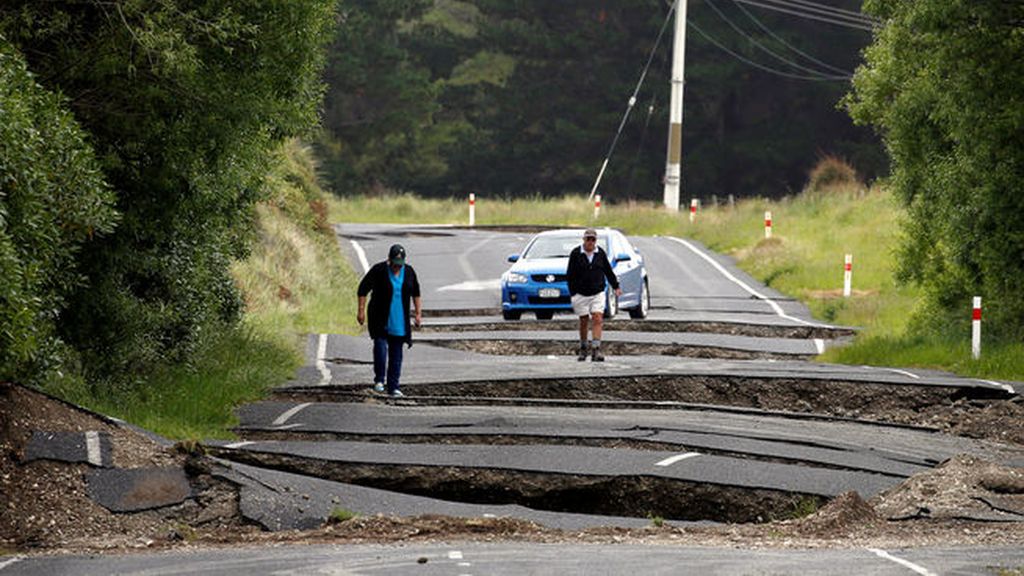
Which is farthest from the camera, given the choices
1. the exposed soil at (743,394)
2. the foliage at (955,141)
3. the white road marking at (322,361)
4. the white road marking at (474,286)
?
the white road marking at (474,286)

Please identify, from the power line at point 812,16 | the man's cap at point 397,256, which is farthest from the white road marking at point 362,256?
the power line at point 812,16

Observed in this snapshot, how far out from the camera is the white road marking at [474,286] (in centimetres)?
3488

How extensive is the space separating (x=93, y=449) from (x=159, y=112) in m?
5.08

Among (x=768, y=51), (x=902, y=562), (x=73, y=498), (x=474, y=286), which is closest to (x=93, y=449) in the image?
(x=73, y=498)

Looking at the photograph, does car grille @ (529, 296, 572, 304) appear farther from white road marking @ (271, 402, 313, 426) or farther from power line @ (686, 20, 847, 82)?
power line @ (686, 20, 847, 82)

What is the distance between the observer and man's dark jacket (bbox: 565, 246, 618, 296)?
22.5 m

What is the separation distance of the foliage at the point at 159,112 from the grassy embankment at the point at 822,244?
9.84 metres

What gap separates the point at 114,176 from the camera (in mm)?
17141

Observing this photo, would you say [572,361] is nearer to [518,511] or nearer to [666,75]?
Result: [518,511]

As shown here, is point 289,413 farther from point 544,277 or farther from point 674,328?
point 674,328

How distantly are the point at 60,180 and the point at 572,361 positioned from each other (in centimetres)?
1037

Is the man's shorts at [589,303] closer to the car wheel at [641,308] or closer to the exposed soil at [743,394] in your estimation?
the exposed soil at [743,394]

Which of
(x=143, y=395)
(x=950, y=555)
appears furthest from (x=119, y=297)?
(x=950, y=555)

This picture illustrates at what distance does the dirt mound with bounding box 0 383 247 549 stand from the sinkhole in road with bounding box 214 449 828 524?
1703 mm
